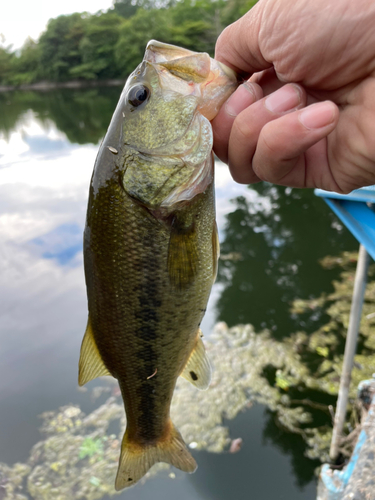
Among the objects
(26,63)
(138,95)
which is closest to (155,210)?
(138,95)

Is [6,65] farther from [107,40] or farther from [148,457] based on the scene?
[148,457]

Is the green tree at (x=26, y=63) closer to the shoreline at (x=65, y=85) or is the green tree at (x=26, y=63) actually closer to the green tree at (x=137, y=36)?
the shoreline at (x=65, y=85)

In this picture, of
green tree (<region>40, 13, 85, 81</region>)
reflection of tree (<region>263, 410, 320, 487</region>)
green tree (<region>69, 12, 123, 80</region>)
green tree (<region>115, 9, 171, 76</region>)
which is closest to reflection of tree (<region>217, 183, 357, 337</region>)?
reflection of tree (<region>263, 410, 320, 487</region>)

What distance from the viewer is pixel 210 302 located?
17.3 feet

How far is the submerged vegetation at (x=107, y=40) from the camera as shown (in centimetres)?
4309

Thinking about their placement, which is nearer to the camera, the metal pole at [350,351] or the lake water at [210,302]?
the metal pole at [350,351]

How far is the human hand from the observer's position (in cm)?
119

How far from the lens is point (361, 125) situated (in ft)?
4.51

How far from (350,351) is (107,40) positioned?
58.9 meters

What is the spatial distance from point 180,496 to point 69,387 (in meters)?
1.76

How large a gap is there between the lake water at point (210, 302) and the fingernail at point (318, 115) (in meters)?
3.27

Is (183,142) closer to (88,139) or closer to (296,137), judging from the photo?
(296,137)

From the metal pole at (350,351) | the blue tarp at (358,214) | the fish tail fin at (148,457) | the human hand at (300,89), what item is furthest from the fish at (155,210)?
the metal pole at (350,351)

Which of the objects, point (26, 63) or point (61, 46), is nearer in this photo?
point (61, 46)
